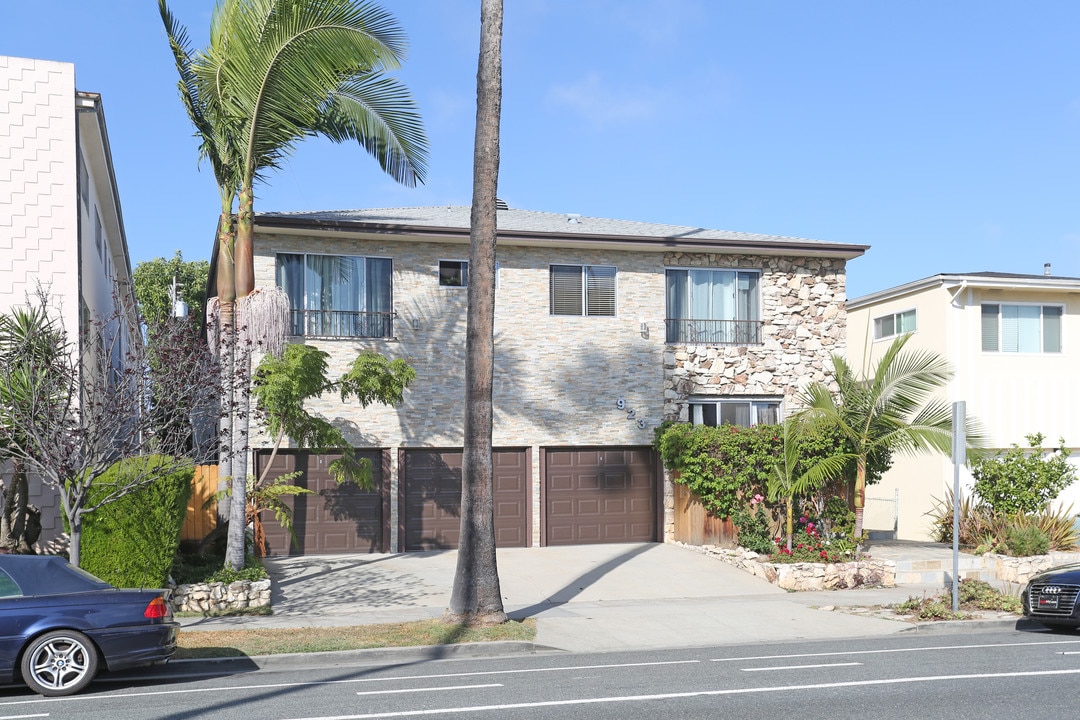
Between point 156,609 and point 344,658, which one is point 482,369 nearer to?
point 344,658

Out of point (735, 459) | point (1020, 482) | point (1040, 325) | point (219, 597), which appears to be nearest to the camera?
point (219, 597)

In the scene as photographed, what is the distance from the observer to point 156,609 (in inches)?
395

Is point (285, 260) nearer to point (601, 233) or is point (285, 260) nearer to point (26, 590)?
point (601, 233)

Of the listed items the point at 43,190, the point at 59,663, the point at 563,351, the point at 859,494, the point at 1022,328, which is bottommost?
the point at 59,663

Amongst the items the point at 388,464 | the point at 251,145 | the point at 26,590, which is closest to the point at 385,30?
the point at 251,145

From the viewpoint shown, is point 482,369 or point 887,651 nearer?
point 887,651

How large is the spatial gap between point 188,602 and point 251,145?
6.67 metres

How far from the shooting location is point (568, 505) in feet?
70.2

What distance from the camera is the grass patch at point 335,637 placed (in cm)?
1170

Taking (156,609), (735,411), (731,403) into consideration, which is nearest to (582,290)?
(731,403)

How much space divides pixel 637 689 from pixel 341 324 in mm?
12212

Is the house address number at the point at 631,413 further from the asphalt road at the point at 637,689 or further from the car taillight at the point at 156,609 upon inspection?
the car taillight at the point at 156,609

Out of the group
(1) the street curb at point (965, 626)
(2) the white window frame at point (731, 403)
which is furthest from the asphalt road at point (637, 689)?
(2) the white window frame at point (731, 403)

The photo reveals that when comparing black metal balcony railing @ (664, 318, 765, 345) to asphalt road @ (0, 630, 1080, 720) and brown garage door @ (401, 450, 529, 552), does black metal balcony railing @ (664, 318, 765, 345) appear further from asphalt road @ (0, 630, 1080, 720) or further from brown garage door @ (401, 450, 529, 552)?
asphalt road @ (0, 630, 1080, 720)
